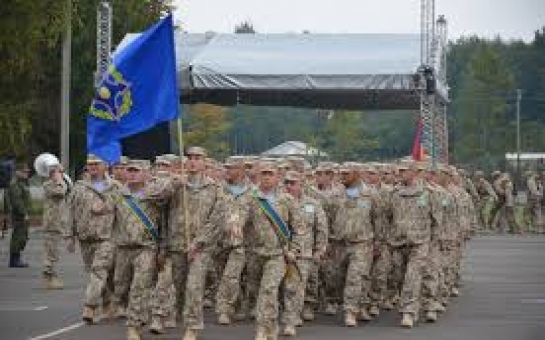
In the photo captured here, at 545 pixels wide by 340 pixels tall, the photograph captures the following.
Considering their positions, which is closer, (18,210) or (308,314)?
(308,314)

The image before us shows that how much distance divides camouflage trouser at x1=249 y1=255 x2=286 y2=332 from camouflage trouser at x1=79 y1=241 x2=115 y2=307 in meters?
2.37

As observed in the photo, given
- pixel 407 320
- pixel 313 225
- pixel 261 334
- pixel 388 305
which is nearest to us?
pixel 261 334

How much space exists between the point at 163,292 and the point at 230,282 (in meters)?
1.66

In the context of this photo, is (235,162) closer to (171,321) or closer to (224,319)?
(224,319)

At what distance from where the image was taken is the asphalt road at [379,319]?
16.4 m

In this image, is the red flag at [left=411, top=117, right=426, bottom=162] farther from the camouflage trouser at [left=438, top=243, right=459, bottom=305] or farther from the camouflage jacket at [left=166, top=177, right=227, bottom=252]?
the camouflage jacket at [left=166, top=177, right=227, bottom=252]

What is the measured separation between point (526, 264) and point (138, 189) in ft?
49.8

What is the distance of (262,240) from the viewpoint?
15.6m

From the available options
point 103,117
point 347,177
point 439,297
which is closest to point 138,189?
point 103,117

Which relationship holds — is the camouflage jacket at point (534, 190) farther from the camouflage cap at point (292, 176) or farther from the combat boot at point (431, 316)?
the camouflage cap at point (292, 176)

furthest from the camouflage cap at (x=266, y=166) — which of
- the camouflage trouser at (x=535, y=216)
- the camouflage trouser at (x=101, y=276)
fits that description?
the camouflage trouser at (x=535, y=216)

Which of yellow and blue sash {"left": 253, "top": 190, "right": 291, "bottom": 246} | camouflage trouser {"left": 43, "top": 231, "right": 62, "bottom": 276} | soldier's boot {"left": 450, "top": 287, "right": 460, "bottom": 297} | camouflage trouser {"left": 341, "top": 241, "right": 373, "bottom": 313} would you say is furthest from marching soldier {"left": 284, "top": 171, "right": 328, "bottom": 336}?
camouflage trouser {"left": 43, "top": 231, "right": 62, "bottom": 276}

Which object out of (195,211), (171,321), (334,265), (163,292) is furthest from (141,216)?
(334,265)

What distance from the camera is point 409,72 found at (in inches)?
972
